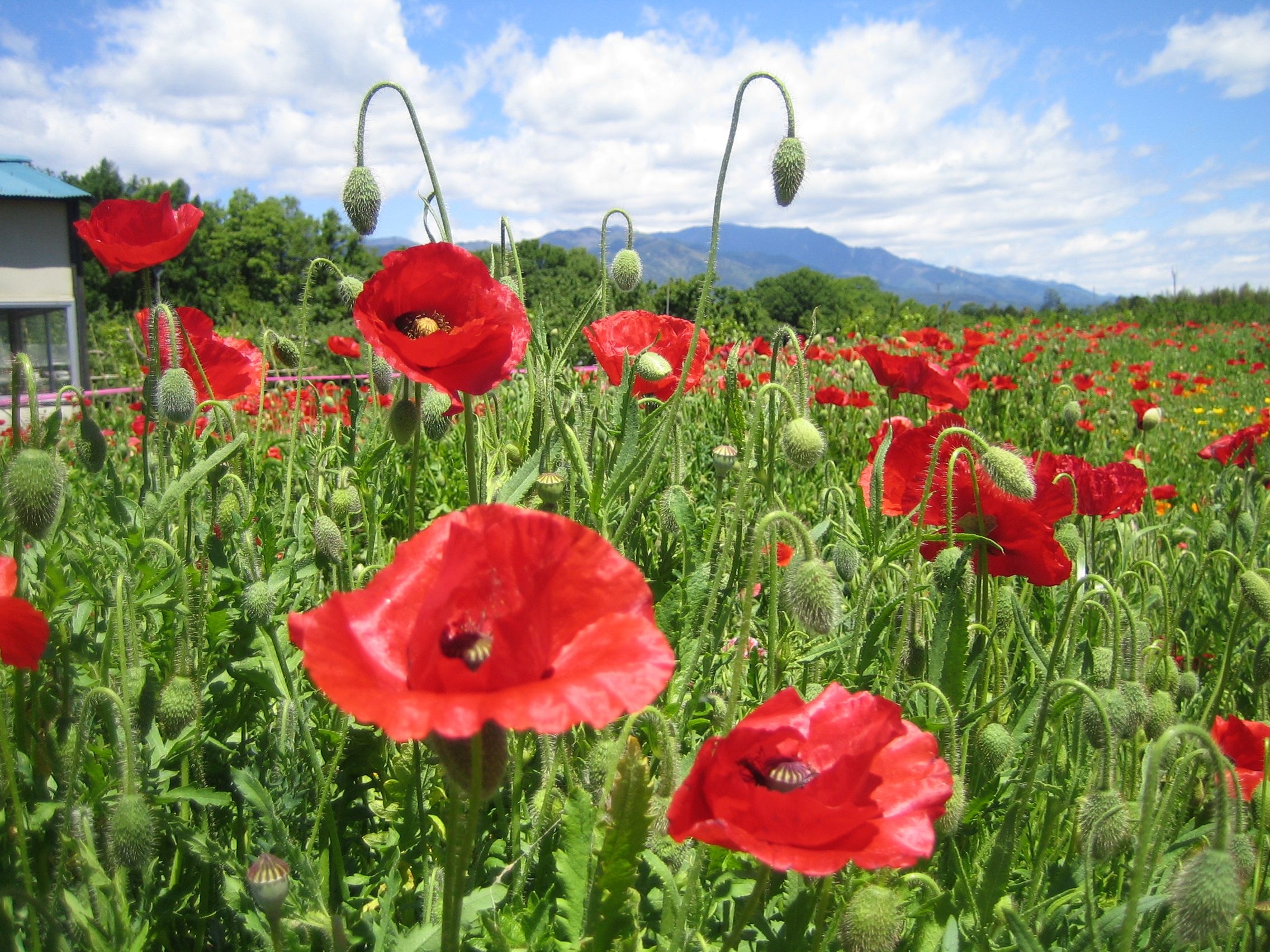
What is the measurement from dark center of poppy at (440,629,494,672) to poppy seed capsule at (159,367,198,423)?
3.49 feet

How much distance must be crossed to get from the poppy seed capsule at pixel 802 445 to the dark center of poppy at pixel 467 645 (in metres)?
0.72

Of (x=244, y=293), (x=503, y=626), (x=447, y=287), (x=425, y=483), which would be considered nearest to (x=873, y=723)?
(x=503, y=626)

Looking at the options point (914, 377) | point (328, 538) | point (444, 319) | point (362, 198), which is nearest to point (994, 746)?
point (444, 319)

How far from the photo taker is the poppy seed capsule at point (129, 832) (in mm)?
1079

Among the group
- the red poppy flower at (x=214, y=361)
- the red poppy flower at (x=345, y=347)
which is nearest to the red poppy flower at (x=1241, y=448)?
the red poppy flower at (x=345, y=347)

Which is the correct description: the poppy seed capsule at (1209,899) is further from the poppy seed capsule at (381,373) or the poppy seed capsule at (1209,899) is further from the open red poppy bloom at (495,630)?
the poppy seed capsule at (381,373)

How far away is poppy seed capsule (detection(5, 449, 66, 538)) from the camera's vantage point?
1169 mm

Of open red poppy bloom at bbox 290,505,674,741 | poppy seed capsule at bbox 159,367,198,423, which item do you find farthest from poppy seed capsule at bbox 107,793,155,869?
poppy seed capsule at bbox 159,367,198,423

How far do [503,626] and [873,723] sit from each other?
449 millimetres

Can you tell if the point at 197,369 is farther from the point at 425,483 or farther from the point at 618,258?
the point at 425,483

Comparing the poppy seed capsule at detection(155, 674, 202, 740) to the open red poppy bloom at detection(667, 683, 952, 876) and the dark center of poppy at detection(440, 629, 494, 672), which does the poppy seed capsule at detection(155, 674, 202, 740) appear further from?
the open red poppy bloom at detection(667, 683, 952, 876)

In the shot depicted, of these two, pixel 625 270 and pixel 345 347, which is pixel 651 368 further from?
pixel 345 347

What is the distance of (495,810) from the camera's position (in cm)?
163

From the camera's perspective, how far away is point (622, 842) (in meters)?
1.03
